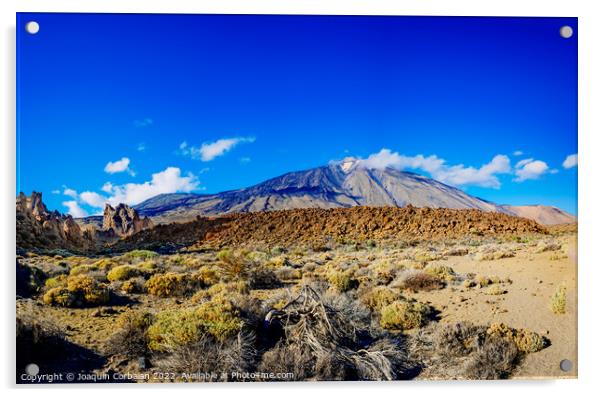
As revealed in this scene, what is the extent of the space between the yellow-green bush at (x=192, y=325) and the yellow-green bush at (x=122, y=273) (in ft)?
2.06

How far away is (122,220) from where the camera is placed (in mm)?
4684

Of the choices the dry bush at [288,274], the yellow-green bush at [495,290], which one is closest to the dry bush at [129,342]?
the dry bush at [288,274]

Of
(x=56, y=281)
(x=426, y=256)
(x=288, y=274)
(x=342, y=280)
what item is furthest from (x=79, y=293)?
(x=426, y=256)

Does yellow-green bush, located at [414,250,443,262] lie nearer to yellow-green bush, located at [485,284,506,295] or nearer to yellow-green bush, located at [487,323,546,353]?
yellow-green bush, located at [485,284,506,295]

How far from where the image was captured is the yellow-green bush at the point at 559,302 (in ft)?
14.8

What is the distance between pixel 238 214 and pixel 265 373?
5.63 ft

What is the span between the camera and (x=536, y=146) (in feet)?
15.3

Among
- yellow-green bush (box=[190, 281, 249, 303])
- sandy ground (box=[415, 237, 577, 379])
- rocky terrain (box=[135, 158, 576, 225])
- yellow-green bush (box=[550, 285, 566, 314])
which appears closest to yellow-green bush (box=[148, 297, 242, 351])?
yellow-green bush (box=[190, 281, 249, 303])

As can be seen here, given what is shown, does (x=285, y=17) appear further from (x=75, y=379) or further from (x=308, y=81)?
(x=75, y=379)

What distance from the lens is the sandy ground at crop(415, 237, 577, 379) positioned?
4.36 meters

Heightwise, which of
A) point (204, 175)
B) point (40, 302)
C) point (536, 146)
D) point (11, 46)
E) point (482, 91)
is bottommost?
point (40, 302)

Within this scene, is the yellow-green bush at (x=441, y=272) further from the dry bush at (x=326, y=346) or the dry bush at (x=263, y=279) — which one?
the dry bush at (x=263, y=279)

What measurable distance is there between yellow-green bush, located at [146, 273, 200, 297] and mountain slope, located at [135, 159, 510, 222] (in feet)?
2.09

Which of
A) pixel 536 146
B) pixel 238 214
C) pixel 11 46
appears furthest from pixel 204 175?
pixel 536 146
